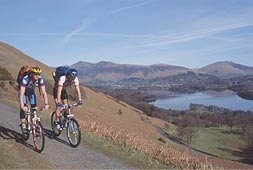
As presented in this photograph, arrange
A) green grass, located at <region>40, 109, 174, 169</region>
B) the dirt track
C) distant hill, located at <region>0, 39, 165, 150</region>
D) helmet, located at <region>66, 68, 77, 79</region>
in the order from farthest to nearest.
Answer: distant hill, located at <region>0, 39, 165, 150</region> → green grass, located at <region>40, 109, 174, 169</region> → helmet, located at <region>66, 68, 77, 79</region> → the dirt track

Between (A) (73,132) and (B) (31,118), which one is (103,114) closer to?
(A) (73,132)

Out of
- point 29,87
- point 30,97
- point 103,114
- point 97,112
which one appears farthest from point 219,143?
point 29,87

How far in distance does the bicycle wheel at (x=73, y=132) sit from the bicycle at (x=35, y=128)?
92 cm

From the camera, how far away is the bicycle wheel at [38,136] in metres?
10.7

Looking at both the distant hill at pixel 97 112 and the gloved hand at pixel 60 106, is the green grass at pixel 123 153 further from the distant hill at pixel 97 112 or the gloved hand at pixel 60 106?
the distant hill at pixel 97 112

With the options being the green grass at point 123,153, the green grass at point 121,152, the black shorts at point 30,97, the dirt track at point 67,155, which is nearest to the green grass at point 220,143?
the green grass at point 121,152

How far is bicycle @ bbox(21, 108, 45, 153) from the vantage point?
424 inches

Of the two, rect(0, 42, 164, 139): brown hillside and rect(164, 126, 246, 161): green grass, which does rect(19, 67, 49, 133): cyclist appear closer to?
rect(0, 42, 164, 139): brown hillside

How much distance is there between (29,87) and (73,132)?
184 cm

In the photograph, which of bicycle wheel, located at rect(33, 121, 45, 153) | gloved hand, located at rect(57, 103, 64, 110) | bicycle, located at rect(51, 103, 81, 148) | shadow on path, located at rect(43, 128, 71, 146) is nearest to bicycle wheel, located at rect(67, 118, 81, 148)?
bicycle, located at rect(51, 103, 81, 148)

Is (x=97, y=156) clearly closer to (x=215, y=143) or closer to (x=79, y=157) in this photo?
(x=79, y=157)

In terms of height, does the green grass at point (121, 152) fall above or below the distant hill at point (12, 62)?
below

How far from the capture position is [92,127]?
16.2 metres

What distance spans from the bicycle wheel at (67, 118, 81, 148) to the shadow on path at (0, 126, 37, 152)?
1149mm
